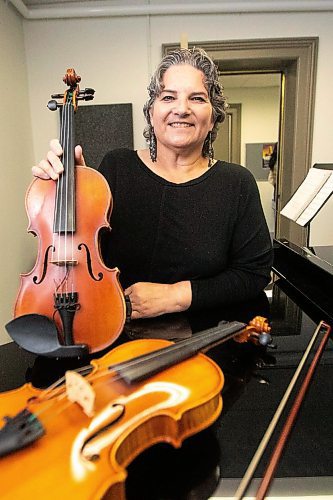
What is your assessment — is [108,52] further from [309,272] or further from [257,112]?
[257,112]

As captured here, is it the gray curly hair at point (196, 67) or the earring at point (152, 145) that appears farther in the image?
the earring at point (152, 145)

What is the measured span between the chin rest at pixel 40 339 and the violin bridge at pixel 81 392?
0.17 m

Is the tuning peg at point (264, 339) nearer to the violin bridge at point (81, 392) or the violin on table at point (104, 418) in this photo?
the violin on table at point (104, 418)

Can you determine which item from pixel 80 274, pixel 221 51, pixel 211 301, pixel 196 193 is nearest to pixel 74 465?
pixel 80 274

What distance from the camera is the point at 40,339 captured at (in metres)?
0.67

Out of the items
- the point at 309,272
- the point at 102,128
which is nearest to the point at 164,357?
the point at 309,272

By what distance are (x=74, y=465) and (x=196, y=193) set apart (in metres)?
0.77

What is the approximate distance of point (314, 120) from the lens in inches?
107

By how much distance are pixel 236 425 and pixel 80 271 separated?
1.36 ft

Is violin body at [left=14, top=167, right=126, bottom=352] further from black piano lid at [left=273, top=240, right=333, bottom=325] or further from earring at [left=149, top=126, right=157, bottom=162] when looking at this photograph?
black piano lid at [left=273, top=240, right=333, bottom=325]

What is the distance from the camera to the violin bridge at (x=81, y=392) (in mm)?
476

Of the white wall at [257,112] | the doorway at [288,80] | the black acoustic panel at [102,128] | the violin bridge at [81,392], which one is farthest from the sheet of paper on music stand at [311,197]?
the white wall at [257,112]

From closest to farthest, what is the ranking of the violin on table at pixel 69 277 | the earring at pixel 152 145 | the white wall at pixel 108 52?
1. the violin on table at pixel 69 277
2. the earring at pixel 152 145
3. the white wall at pixel 108 52

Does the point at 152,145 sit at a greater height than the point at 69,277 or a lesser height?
greater
